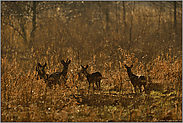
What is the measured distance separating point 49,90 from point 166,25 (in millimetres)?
8367

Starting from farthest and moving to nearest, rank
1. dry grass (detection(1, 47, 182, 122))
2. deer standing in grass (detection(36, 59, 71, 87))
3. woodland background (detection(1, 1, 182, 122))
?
1. deer standing in grass (detection(36, 59, 71, 87))
2. woodland background (detection(1, 1, 182, 122))
3. dry grass (detection(1, 47, 182, 122))

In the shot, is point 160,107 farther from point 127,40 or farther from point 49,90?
point 127,40

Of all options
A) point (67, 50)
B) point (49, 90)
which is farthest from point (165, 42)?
point (49, 90)

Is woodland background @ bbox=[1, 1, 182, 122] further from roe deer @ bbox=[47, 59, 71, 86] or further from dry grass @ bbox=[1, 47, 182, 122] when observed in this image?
roe deer @ bbox=[47, 59, 71, 86]

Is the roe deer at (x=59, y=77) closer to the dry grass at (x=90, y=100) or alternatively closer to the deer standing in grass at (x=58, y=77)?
the deer standing in grass at (x=58, y=77)

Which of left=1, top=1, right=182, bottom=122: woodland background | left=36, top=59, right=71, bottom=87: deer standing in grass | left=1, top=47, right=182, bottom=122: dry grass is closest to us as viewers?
left=1, top=47, right=182, bottom=122: dry grass

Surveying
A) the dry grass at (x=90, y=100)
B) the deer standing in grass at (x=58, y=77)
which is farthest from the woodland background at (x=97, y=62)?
Result: the deer standing in grass at (x=58, y=77)

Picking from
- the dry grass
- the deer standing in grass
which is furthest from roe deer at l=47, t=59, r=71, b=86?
the dry grass

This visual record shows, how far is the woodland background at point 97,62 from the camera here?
204 inches

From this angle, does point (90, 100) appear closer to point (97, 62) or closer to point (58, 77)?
point (58, 77)

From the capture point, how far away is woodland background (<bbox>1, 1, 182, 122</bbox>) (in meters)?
5.18

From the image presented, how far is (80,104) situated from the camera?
546 cm

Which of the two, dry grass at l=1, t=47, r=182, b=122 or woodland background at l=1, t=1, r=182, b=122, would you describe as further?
woodland background at l=1, t=1, r=182, b=122

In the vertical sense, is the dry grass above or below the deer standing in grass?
below
